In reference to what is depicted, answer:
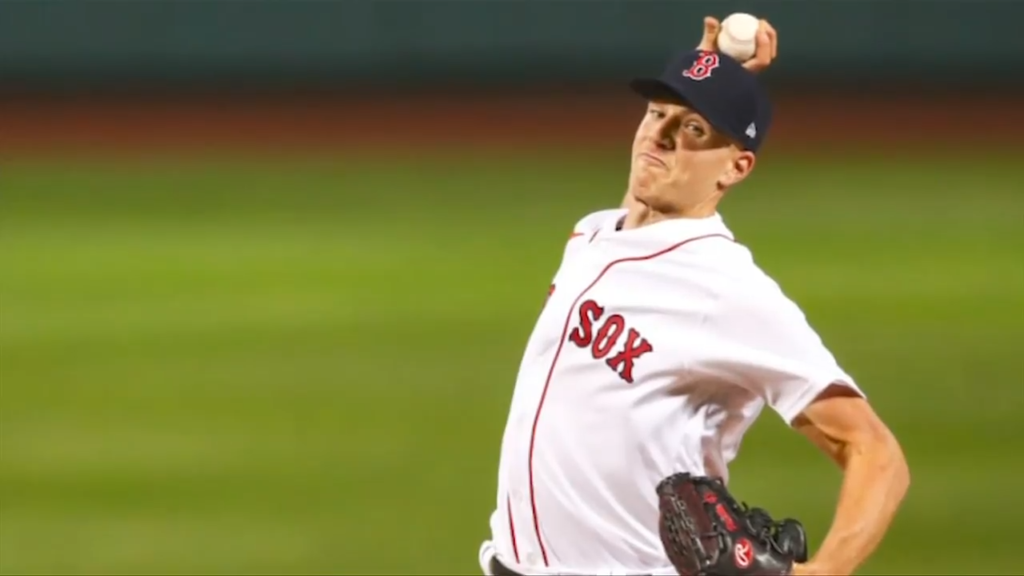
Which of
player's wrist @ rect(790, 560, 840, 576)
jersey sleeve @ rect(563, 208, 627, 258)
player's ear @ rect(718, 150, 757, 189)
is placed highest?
player's ear @ rect(718, 150, 757, 189)

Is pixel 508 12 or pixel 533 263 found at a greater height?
pixel 508 12

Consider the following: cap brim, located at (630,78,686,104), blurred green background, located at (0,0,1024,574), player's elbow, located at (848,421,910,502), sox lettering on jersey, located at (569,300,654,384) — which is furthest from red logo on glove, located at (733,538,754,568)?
blurred green background, located at (0,0,1024,574)

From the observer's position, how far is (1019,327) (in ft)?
34.9

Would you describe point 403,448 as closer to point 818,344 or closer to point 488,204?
point 818,344

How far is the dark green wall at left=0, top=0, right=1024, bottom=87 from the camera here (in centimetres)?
1822

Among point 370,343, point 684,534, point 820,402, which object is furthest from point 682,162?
point 370,343

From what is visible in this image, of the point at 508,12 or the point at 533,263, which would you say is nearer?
the point at 533,263

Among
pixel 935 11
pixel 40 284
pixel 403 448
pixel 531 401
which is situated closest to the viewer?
pixel 531 401

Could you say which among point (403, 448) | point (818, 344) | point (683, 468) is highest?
point (818, 344)

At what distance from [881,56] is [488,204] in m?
5.94

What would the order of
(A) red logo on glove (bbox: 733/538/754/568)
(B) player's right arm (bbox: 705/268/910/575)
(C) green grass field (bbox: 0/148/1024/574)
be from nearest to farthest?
(A) red logo on glove (bbox: 733/538/754/568)
(B) player's right arm (bbox: 705/268/910/575)
(C) green grass field (bbox: 0/148/1024/574)

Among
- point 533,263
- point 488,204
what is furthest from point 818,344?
point 488,204

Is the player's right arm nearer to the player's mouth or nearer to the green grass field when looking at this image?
the player's mouth

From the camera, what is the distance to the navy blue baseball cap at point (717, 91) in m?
3.62
